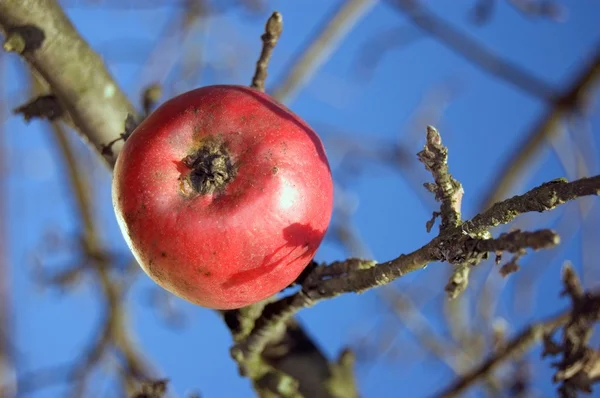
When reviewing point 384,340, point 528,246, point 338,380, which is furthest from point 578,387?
point 384,340

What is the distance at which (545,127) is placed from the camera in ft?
6.59

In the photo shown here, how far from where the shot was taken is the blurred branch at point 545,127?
188 cm

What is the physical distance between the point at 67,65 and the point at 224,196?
0.47 m

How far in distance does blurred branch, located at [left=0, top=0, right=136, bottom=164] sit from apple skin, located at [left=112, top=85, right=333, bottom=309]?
207 mm

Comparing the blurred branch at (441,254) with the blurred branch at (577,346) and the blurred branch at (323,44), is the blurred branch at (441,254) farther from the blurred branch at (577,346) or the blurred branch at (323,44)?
the blurred branch at (323,44)

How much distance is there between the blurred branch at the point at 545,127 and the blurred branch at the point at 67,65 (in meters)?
1.31

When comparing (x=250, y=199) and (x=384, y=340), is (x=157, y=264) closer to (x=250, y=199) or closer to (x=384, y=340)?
(x=250, y=199)

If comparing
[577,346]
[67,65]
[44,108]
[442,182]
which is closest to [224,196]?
[442,182]

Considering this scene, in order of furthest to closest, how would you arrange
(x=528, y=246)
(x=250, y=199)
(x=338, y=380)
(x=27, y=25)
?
(x=338, y=380) < (x=27, y=25) < (x=250, y=199) < (x=528, y=246)

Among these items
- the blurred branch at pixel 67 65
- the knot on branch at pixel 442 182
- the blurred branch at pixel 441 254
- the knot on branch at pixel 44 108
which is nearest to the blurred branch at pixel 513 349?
the blurred branch at pixel 441 254

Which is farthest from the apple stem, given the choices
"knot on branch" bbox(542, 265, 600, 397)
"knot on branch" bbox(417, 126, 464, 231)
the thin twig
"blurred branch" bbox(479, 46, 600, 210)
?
"blurred branch" bbox(479, 46, 600, 210)

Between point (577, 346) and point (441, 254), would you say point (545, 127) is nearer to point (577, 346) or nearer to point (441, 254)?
point (577, 346)

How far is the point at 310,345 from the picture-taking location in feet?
5.17

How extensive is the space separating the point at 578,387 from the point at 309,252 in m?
0.62
